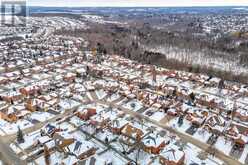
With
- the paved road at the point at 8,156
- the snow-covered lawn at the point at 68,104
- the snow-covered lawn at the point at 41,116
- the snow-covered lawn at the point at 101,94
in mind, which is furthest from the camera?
the snow-covered lawn at the point at 101,94

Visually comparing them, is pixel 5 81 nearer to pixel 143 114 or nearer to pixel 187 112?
pixel 143 114

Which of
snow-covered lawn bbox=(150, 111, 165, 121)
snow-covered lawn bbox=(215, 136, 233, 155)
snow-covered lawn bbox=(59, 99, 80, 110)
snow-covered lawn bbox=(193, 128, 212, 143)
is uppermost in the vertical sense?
snow-covered lawn bbox=(59, 99, 80, 110)

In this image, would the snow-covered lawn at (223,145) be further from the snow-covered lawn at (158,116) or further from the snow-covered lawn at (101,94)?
the snow-covered lawn at (101,94)

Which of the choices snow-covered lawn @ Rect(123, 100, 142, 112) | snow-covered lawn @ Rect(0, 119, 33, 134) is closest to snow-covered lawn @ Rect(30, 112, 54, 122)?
snow-covered lawn @ Rect(0, 119, 33, 134)

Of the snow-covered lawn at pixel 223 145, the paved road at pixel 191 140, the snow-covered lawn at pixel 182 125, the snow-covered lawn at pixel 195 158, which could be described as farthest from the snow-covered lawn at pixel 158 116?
the snow-covered lawn at pixel 223 145

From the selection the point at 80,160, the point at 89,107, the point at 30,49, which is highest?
the point at 30,49

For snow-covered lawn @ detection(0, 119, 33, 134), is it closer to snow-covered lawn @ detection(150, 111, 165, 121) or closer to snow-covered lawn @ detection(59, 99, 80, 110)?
snow-covered lawn @ detection(59, 99, 80, 110)

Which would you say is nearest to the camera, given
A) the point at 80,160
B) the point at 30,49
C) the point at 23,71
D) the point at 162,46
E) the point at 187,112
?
the point at 80,160

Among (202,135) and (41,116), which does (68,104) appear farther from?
(202,135)

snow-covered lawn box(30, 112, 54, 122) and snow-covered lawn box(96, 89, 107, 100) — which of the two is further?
snow-covered lawn box(96, 89, 107, 100)

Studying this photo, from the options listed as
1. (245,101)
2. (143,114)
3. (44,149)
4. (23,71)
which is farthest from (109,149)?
(23,71)

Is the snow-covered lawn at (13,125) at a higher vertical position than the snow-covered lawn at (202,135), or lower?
lower
